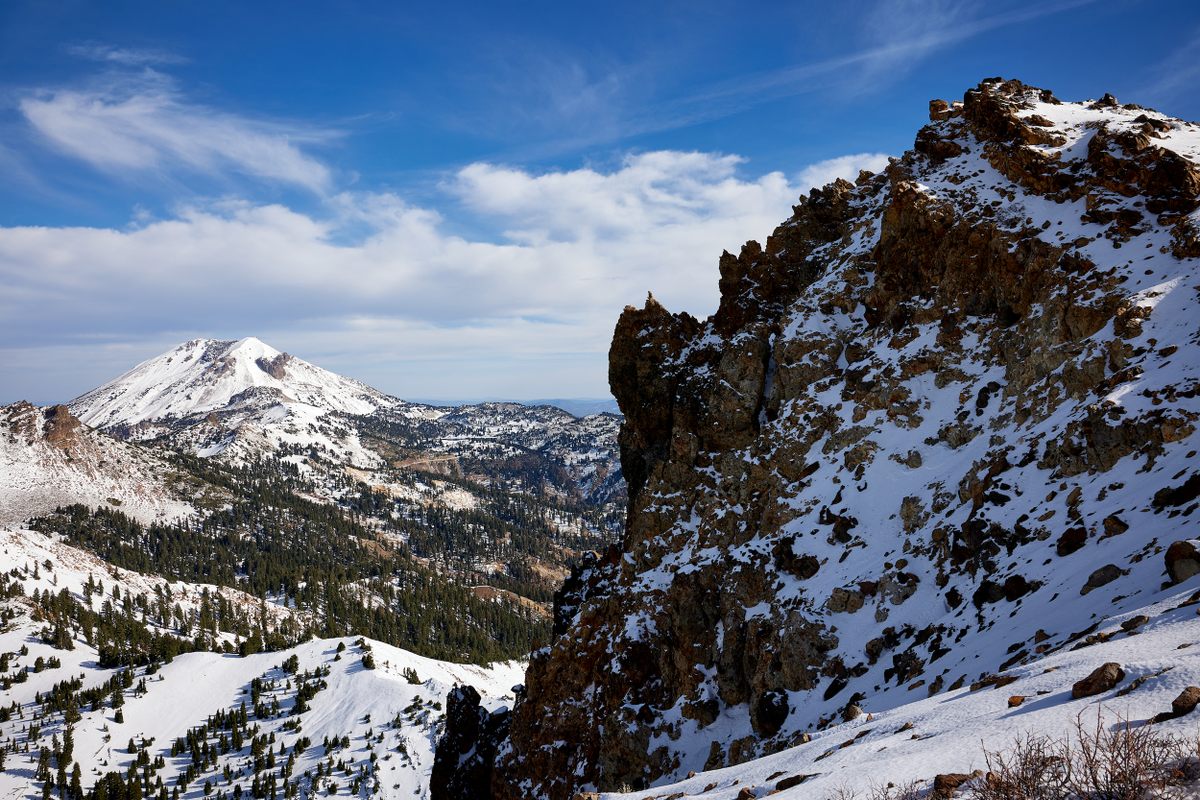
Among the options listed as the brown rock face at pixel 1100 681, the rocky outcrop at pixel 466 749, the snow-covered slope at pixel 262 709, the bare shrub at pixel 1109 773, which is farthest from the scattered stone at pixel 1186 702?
the snow-covered slope at pixel 262 709

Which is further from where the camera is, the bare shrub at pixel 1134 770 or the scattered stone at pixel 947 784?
the scattered stone at pixel 947 784

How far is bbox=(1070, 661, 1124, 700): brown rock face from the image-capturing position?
8750 mm

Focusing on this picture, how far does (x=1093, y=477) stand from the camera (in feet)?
65.6

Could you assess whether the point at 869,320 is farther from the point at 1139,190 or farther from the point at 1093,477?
the point at 1093,477

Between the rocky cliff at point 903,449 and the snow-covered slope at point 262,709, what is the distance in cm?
6679

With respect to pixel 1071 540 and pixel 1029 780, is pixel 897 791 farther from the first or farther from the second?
pixel 1071 540

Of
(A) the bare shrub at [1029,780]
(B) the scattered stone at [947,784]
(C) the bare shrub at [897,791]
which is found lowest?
(C) the bare shrub at [897,791]

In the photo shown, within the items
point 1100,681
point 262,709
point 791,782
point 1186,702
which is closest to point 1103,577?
point 1100,681

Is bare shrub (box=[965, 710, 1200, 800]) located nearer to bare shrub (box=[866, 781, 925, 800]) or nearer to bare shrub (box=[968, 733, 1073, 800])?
bare shrub (box=[968, 733, 1073, 800])

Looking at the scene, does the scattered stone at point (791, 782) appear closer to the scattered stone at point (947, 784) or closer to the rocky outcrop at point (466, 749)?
the scattered stone at point (947, 784)

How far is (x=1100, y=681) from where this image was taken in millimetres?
8781

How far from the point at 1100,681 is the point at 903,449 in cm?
2239

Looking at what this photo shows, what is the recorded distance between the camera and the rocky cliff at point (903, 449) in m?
19.4

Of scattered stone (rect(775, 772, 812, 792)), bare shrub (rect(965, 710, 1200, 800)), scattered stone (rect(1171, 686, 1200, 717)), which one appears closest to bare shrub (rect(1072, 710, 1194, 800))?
bare shrub (rect(965, 710, 1200, 800))
